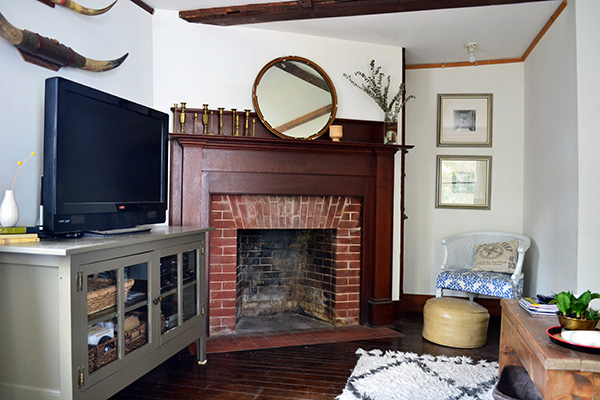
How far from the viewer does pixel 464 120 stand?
4.54 m

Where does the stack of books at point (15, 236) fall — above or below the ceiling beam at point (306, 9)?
below

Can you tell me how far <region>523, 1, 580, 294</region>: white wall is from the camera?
3117 mm

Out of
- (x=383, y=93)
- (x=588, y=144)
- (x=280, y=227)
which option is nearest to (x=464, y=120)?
(x=383, y=93)

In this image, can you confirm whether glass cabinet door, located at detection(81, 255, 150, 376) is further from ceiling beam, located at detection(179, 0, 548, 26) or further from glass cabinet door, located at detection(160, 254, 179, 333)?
ceiling beam, located at detection(179, 0, 548, 26)

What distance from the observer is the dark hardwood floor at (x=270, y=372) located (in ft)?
8.22

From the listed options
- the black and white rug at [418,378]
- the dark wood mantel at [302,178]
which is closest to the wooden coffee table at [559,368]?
the black and white rug at [418,378]

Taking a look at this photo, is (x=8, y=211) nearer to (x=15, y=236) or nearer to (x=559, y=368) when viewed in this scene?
(x=15, y=236)

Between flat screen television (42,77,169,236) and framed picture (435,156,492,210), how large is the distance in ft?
9.11

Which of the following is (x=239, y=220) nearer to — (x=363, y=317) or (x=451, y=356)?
(x=363, y=317)

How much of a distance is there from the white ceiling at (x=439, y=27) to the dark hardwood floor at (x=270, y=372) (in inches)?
96.5

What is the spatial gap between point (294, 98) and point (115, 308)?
2236mm

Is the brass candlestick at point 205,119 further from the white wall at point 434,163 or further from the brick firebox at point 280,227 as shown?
the white wall at point 434,163

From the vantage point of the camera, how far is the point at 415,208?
4594 mm

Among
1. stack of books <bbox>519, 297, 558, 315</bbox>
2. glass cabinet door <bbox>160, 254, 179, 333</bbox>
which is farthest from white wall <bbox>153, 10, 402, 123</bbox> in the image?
stack of books <bbox>519, 297, 558, 315</bbox>
